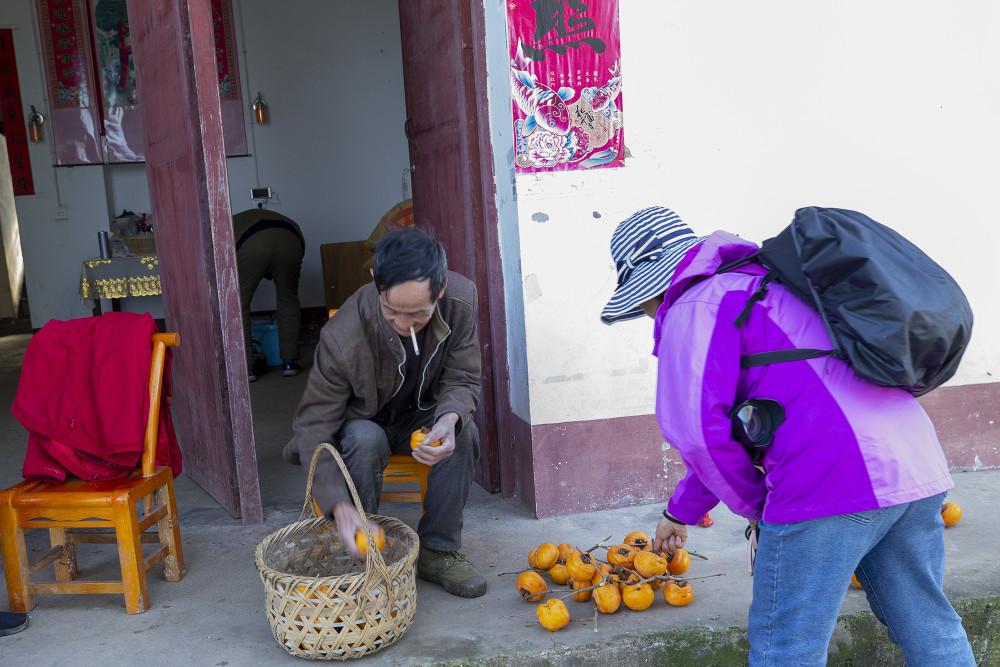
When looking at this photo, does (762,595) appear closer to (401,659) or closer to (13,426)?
(401,659)

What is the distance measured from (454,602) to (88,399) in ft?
4.57

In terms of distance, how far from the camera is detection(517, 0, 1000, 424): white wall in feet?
10.2

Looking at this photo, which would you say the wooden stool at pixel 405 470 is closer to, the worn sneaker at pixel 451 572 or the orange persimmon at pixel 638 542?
the worn sneaker at pixel 451 572

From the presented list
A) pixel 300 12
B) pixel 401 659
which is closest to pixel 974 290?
pixel 401 659

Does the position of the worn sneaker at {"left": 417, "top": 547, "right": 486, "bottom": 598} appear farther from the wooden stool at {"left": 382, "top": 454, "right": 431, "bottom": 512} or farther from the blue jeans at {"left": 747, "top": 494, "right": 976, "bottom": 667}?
the blue jeans at {"left": 747, "top": 494, "right": 976, "bottom": 667}

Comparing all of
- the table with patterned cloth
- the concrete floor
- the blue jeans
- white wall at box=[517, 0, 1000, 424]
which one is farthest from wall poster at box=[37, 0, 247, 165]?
the blue jeans

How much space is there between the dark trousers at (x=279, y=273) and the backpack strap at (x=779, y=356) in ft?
17.2

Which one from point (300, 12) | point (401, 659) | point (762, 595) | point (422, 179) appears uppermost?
point (300, 12)

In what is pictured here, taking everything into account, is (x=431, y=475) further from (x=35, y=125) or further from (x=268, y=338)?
(x=35, y=125)

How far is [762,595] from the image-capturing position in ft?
5.69

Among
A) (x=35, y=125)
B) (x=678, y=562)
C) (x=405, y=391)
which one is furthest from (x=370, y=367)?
(x=35, y=125)

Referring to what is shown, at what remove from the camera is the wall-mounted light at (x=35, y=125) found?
796cm

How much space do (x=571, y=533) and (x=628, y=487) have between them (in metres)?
0.34

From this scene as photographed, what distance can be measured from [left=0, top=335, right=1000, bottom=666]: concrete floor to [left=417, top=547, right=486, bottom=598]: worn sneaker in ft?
0.11
